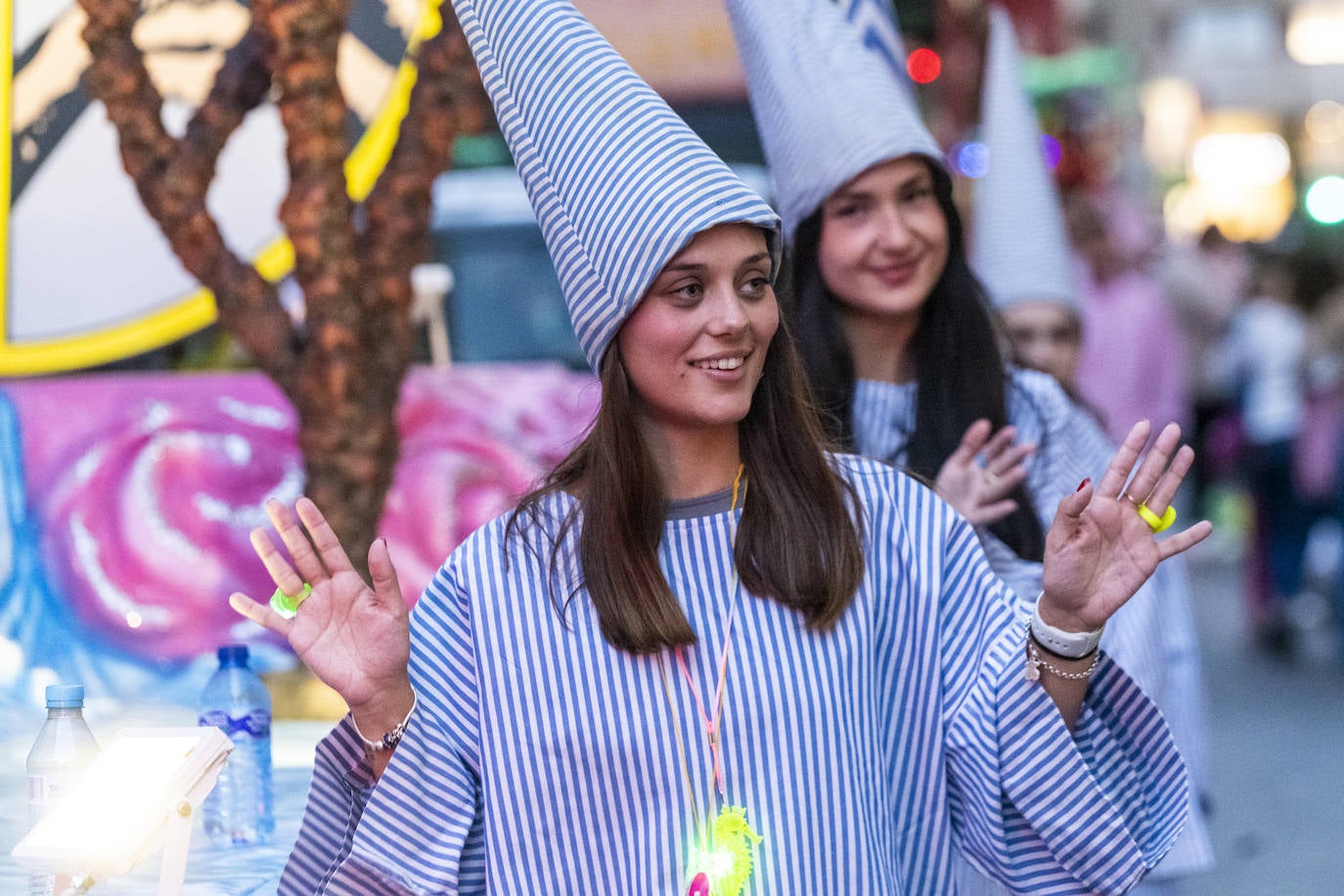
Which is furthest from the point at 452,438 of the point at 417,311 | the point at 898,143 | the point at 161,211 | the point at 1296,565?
the point at 1296,565

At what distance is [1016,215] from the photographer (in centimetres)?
489

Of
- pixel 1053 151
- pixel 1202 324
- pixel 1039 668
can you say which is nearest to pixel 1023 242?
pixel 1039 668

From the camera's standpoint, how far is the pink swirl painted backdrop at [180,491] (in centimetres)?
464

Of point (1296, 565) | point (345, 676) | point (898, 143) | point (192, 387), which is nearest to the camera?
point (345, 676)

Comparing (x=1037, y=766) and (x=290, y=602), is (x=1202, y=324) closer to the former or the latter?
(x=1037, y=766)

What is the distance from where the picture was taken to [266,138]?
4977 millimetres

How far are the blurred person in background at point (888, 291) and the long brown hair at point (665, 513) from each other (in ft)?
2.62

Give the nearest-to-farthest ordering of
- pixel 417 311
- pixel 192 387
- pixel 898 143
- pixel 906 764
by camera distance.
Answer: pixel 906 764 < pixel 898 143 < pixel 192 387 < pixel 417 311

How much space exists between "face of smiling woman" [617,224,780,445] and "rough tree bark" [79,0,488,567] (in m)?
1.46

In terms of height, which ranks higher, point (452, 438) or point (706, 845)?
point (452, 438)

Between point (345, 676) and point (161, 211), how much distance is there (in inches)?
68.0

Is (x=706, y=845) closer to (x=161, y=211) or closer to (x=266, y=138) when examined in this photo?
(x=161, y=211)

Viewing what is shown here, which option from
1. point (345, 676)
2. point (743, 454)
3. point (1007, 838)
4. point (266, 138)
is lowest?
point (1007, 838)

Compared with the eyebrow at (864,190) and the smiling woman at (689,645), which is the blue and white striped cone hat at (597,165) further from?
the eyebrow at (864,190)
